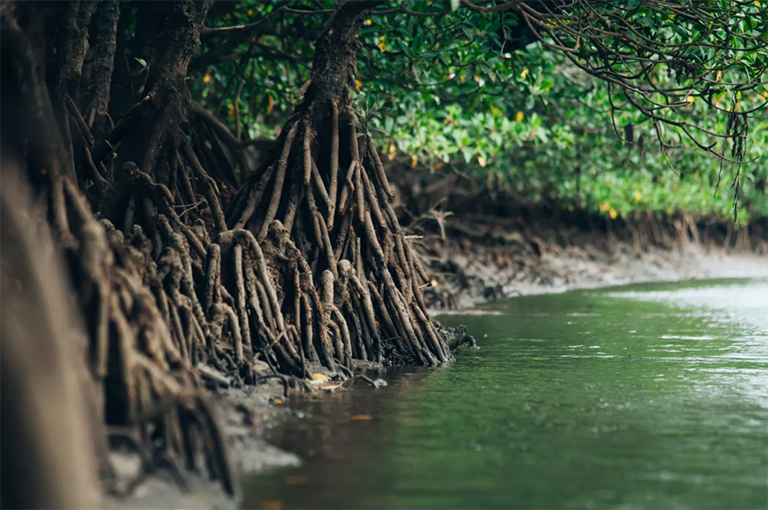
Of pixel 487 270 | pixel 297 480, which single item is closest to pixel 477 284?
pixel 487 270

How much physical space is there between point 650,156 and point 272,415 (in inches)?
555

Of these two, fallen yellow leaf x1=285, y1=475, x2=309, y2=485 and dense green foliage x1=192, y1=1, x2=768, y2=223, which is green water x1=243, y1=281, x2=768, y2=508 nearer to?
fallen yellow leaf x1=285, y1=475, x2=309, y2=485

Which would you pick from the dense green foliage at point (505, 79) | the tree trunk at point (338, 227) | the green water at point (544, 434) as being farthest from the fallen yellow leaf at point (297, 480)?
the dense green foliage at point (505, 79)

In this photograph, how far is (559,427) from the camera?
256 inches

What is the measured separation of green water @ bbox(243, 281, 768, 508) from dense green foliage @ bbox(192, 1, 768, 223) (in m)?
2.13

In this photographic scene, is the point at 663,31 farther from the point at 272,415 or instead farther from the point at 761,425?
the point at 272,415

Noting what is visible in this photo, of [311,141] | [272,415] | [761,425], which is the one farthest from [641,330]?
[272,415]

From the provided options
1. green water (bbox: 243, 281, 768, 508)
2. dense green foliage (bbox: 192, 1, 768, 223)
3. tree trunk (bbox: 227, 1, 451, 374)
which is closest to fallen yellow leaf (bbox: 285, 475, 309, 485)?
green water (bbox: 243, 281, 768, 508)

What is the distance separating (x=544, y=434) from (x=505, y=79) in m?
6.82

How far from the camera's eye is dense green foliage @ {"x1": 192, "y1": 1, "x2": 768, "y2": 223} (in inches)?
388

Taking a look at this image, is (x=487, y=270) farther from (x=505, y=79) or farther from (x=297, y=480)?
(x=297, y=480)

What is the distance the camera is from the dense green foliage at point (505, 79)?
9.85 metres

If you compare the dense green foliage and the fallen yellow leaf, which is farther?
the dense green foliage

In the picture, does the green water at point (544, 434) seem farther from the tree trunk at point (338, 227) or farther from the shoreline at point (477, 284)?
the tree trunk at point (338, 227)
